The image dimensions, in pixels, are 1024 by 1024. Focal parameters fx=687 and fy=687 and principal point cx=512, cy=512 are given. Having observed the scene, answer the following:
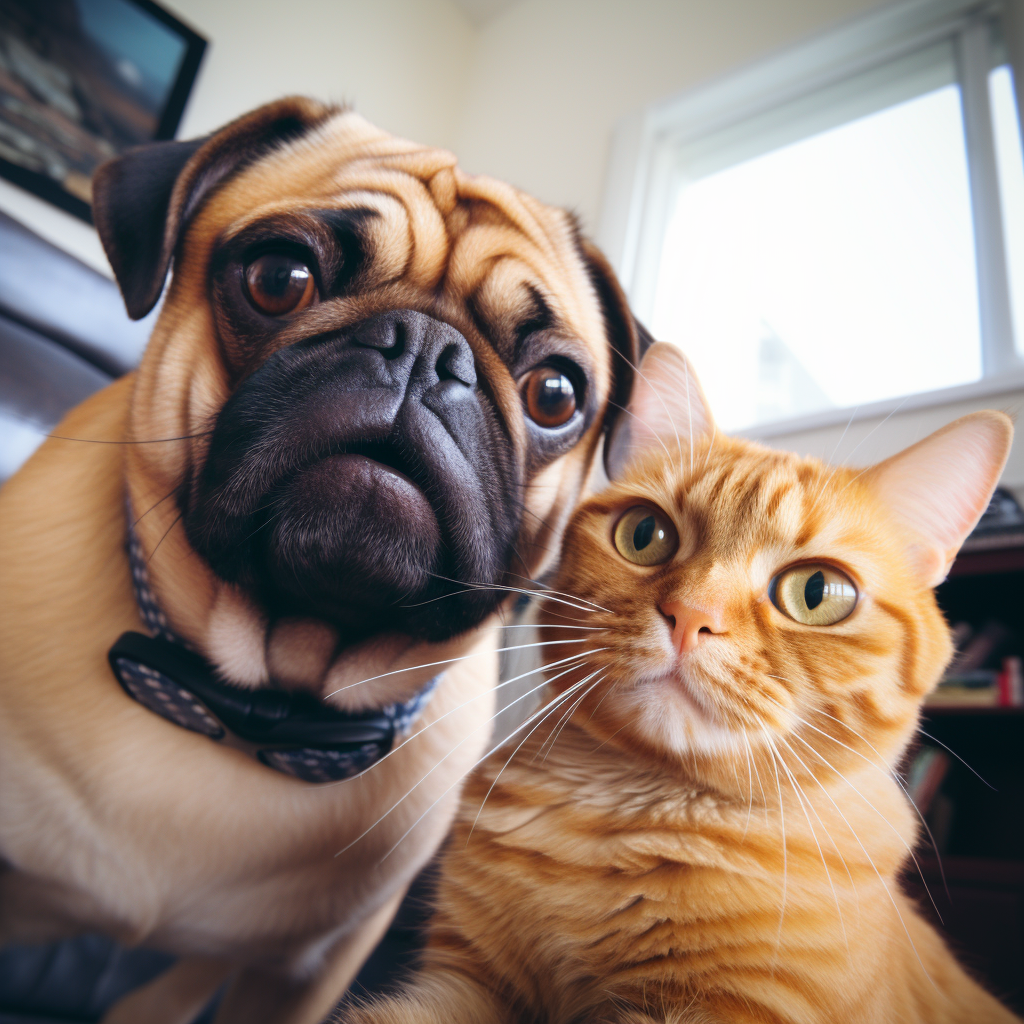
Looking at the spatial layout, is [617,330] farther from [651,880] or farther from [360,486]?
[651,880]

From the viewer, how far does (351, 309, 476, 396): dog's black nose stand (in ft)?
1.88

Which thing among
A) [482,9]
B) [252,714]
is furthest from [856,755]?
[482,9]

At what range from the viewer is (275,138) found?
83cm

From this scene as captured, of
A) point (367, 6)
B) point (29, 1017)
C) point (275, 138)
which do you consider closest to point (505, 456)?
point (275, 138)

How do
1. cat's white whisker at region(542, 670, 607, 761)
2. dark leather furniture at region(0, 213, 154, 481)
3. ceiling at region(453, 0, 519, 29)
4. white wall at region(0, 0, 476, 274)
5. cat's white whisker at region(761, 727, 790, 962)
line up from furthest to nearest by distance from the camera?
1. ceiling at region(453, 0, 519, 29)
2. white wall at region(0, 0, 476, 274)
3. dark leather furniture at region(0, 213, 154, 481)
4. cat's white whisker at region(542, 670, 607, 761)
5. cat's white whisker at region(761, 727, 790, 962)

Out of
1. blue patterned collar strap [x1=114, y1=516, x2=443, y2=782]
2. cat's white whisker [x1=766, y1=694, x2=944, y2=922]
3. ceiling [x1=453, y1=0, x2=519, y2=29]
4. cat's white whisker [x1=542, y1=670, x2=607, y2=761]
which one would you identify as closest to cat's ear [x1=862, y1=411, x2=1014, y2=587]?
cat's white whisker [x1=766, y1=694, x2=944, y2=922]

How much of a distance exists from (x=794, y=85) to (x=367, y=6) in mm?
1377

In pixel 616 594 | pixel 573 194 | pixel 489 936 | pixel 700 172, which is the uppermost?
pixel 573 194

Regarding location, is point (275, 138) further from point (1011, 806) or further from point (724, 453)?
point (1011, 806)

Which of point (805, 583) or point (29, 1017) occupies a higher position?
point (805, 583)

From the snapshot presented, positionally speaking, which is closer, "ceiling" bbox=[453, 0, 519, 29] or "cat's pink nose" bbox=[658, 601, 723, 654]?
"cat's pink nose" bbox=[658, 601, 723, 654]

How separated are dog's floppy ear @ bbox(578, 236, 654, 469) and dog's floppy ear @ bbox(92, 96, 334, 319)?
0.45 meters

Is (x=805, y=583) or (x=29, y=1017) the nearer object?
(x=805, y=583)

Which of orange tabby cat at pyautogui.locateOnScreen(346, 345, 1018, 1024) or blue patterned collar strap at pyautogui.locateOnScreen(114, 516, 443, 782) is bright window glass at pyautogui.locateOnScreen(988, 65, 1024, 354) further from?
blue patterned collar strap at pyautogui.locateOnScreen(114, 516, 443, 782)
